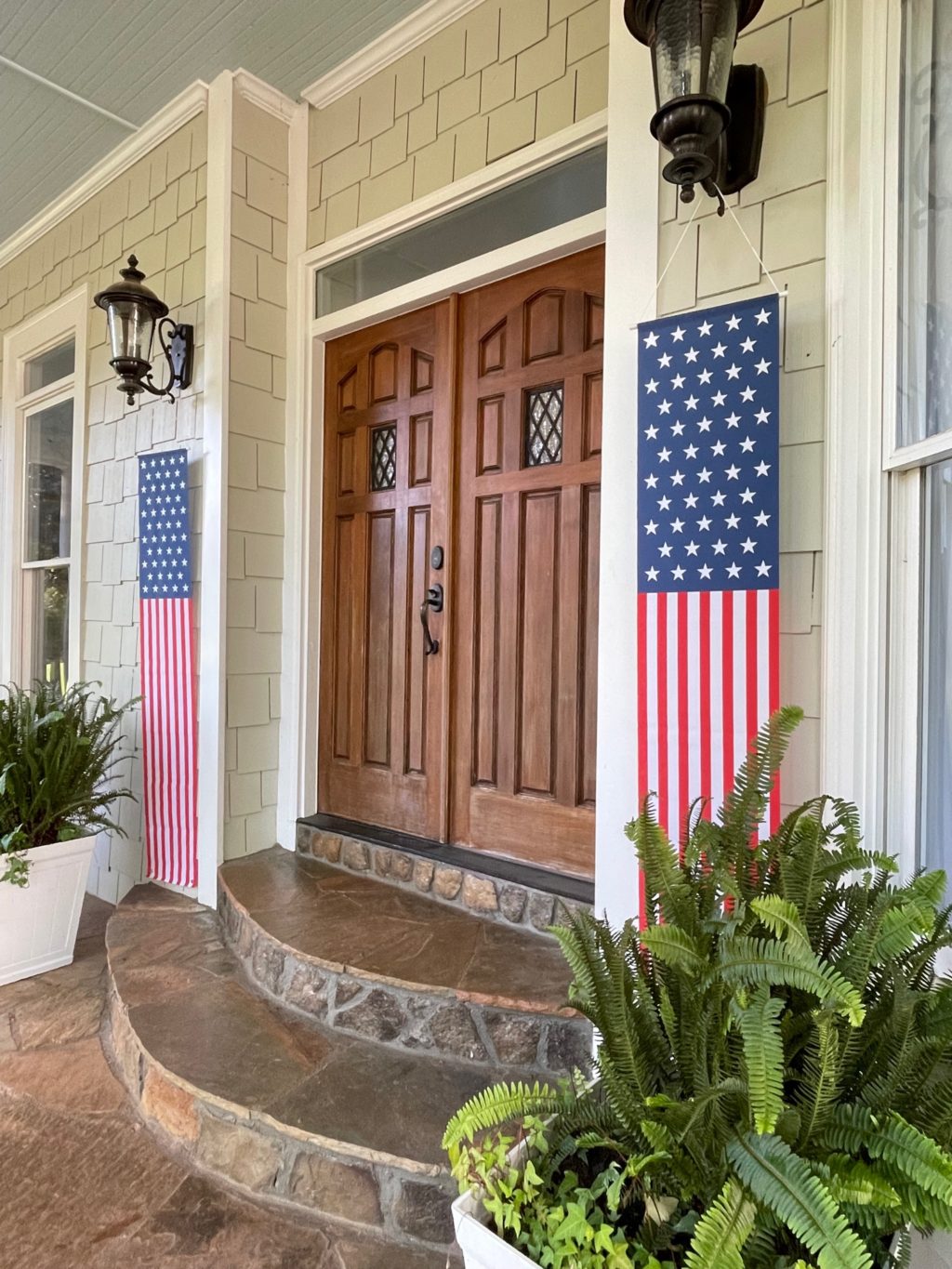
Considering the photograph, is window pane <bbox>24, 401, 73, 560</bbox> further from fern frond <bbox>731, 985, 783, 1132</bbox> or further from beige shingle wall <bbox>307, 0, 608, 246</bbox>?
fern frond <bbox>731, 985, 783, 1132</bbox>

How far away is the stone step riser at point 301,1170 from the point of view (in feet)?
5.07

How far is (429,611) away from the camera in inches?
107

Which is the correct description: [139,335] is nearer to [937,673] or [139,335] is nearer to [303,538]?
[303,538]

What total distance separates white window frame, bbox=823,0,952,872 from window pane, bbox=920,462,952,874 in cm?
3

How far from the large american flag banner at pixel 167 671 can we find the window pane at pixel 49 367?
150cm

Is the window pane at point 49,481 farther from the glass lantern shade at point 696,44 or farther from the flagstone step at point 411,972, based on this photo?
the glass lantern shade at point 696,44

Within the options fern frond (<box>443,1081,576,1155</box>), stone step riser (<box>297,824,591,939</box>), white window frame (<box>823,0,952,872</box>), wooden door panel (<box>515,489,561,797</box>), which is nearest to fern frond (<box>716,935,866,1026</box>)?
fern frond (<box>443,1081,576,1155</box>)

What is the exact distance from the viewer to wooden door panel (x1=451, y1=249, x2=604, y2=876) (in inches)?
92.7

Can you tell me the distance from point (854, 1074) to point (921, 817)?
0.62 m

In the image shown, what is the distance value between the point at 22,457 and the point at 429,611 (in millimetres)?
3374

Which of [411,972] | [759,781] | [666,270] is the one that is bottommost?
[411,972]

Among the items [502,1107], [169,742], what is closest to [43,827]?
[169,742]

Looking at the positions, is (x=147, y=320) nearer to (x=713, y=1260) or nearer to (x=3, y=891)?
(x=3, y=891)

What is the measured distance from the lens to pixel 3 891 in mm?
2604
